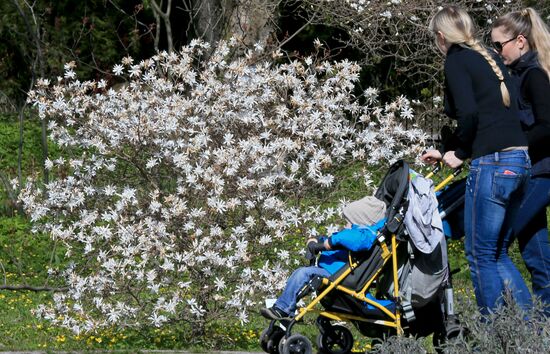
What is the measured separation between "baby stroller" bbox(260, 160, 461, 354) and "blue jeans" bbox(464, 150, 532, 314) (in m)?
0.18

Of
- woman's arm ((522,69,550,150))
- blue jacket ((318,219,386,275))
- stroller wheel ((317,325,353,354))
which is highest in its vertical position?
woman's arm ((522,69,550,150))

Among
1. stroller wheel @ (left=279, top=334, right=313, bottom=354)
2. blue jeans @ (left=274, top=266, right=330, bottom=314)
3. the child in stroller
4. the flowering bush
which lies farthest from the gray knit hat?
the flowering bush

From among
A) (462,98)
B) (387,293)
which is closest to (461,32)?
(462,98)

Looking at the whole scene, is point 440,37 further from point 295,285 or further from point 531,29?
point 295,285

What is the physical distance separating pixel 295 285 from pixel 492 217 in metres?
1.09

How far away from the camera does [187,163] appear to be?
6.56 meters

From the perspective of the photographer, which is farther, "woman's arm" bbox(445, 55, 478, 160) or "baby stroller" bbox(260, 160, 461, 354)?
"baby stroller" bbox(260, 160, 461, 354)

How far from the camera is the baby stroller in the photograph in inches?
223

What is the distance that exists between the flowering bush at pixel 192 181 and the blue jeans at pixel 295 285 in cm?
65

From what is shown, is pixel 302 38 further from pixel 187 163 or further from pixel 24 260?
pixel 187 163

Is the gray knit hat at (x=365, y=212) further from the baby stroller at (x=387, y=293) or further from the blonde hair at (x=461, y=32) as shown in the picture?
the blonde hair at (x=461, y=32)

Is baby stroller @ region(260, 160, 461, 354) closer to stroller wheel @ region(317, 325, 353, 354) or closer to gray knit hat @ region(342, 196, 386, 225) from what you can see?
gray knit hat @ region(342, 196, 386, 225)

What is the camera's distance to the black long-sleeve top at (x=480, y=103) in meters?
5.54

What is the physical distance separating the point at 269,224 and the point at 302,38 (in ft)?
32.4
